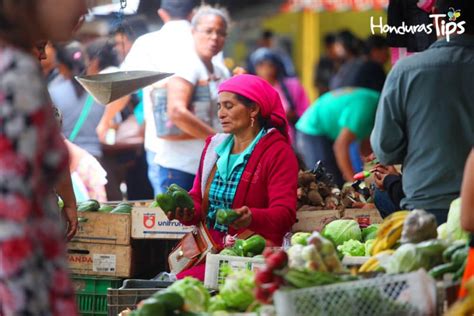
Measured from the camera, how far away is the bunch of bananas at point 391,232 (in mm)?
5172

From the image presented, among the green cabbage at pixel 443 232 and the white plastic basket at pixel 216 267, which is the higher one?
the green cabbage at pixel 443 232

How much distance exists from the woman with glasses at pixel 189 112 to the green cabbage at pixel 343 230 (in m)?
2.80

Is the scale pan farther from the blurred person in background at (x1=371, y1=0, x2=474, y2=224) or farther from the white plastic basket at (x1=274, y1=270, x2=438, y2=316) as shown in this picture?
the white plastic basket at (x1=274, y1=270, x2=438, y2=316)

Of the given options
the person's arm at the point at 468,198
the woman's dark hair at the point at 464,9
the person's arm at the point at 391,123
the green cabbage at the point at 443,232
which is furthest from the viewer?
the person's arm at the point at 391,123

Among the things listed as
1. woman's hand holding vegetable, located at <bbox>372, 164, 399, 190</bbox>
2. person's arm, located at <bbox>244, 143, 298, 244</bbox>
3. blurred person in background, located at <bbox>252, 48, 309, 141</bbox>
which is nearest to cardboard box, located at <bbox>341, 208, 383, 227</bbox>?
woman's hand holding vegetable, located at <bbox>372, 164, 399, 190</bbox>

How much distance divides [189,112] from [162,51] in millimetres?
638

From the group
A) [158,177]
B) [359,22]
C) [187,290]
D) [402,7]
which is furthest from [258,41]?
[187,290]

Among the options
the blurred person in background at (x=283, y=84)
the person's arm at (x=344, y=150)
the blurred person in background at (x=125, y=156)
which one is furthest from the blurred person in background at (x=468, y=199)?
the blurred person in background at (x=283, y=84)

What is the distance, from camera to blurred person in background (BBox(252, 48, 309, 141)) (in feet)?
45.8

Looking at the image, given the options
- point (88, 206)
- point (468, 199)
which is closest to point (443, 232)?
point (468, 199)

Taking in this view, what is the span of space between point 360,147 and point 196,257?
5686mm

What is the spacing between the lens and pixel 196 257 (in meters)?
6.82

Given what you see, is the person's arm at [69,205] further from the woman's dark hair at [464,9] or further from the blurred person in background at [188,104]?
the blurred person in background at [188,104]

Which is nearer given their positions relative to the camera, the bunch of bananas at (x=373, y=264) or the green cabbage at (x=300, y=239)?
the bunch of bananas at (x=373, y=264)
